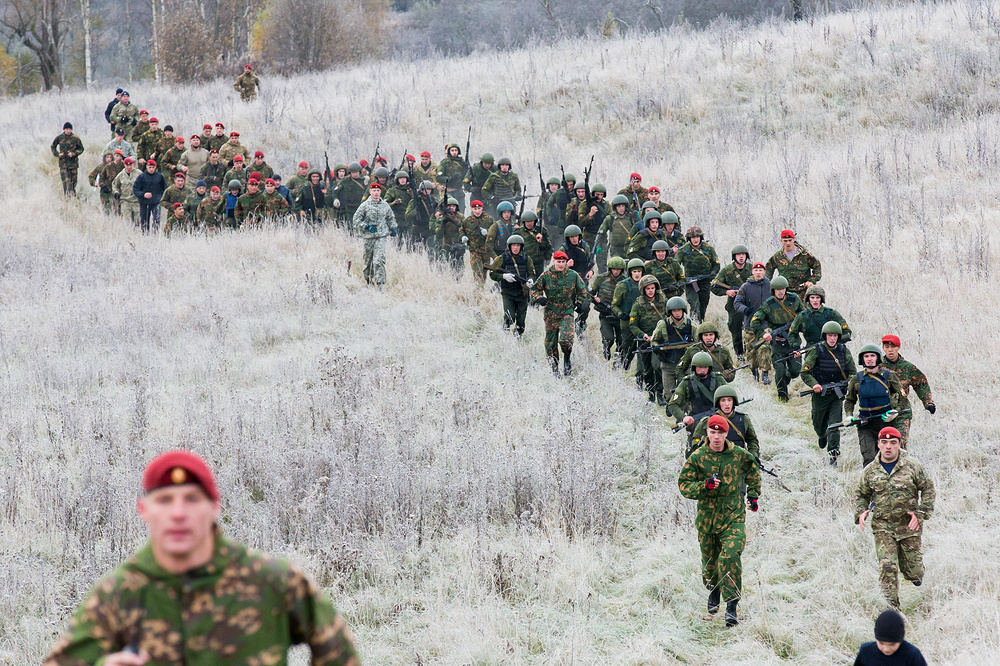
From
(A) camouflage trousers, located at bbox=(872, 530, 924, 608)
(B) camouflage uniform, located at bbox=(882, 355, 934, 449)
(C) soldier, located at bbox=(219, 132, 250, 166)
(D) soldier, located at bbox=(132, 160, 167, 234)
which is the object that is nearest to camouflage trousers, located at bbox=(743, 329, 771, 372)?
(B) camouflage uniform, located at bbox=(882, 355, 934, 449)

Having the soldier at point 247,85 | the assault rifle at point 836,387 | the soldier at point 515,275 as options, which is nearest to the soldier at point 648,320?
the soldier at point 515,275

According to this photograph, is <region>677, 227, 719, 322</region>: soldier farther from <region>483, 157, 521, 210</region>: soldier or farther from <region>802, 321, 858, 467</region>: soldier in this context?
<region>483, 157, 521, 210</region>: soldier

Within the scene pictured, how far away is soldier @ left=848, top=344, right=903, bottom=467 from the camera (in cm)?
805

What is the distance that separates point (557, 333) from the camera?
1136 cm

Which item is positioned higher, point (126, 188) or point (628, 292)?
point (126, 188)

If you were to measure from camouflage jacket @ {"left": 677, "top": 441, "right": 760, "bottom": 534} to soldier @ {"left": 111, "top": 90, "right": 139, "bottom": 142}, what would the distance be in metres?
17.6

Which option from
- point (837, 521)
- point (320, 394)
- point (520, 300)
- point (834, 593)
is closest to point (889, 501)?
point (834, 593)

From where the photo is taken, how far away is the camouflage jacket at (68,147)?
18.9m

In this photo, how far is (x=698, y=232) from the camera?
12008 millimetres

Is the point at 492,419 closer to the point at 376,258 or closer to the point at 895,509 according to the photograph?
the point at 895,509

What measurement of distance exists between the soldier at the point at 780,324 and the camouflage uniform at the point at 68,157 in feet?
47.0

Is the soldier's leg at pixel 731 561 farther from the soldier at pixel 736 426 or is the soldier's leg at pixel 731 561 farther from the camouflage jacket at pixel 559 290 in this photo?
the camouflage jacket at pixel 559 290

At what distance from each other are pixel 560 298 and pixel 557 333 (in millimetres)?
438

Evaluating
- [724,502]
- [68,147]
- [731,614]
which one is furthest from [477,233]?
[68,147]
